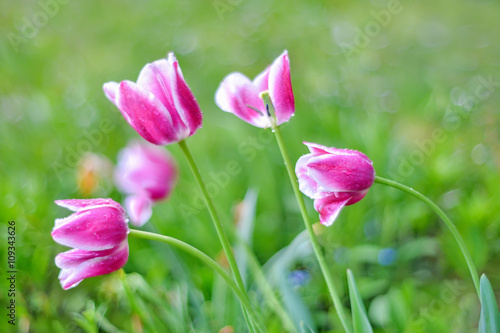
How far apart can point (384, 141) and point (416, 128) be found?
330 millimetres

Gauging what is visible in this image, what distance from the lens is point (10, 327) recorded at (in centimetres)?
125

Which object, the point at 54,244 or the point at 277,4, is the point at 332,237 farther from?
the point at 277,4

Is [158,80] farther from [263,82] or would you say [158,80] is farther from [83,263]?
[83,263]

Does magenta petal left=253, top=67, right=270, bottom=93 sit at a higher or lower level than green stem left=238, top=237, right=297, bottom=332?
higher

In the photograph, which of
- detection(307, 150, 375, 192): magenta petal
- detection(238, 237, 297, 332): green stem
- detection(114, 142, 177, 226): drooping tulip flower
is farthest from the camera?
detection(114, 142, 177, 226): drooping tulip flower

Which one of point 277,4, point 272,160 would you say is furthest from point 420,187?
point 277,4

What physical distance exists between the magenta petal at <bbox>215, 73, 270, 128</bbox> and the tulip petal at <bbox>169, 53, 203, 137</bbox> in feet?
0.16

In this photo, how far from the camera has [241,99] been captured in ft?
2.49

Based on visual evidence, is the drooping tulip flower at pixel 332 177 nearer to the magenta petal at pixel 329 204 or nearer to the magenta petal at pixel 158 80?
the magenta petal at pixel 329 204

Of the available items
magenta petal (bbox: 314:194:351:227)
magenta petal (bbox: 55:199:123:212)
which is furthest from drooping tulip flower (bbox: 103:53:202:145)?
magenta petal (bbox: 314:194:351:227)

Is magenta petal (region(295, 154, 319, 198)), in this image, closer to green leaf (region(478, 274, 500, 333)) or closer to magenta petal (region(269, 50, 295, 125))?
magenta petal (region(269, 50, 295, 125))

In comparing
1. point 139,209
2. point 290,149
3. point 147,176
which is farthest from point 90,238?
point 290,149

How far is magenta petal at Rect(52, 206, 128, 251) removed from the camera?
2.19ft

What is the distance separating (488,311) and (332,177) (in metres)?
0.27
